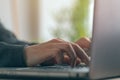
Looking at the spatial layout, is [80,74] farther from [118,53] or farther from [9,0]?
[9,0]

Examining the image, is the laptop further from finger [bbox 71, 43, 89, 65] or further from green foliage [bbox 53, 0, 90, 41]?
green foliage [bbox 53, 0, 90, 41]

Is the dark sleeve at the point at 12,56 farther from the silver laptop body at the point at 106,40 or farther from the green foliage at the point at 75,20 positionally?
the green foliage at the point at 75,20

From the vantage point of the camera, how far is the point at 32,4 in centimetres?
270

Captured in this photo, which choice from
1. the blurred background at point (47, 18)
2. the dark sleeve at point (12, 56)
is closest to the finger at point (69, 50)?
the dark sleeve at point (12, 56)

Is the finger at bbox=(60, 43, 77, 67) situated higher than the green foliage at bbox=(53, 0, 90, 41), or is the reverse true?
the finger at bbox=(60, 43, 77, 67)

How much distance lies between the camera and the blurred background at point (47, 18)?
2549 millimetres

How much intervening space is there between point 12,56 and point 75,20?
6.27ft

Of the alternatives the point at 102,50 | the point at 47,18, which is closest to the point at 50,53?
the point at 102,50

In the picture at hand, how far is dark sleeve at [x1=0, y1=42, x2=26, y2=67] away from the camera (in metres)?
0.68

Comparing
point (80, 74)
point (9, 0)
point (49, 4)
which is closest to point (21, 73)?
point (80, 74)

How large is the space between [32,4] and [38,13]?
0.36 ft

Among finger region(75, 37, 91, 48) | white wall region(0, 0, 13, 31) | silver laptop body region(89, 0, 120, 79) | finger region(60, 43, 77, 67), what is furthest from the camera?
white wall region(0, 0, 13, 31)

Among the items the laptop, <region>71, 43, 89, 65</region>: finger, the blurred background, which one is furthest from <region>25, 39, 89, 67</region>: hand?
the blurred background

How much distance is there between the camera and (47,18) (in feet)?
9.14
